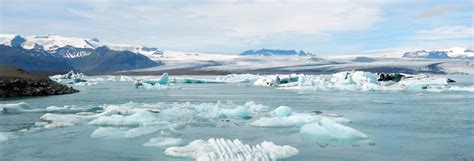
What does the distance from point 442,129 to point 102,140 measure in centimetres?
756

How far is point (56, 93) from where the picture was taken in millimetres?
27109

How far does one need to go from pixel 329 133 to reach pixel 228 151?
3.08m

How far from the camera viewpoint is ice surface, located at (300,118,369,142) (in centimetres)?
1054

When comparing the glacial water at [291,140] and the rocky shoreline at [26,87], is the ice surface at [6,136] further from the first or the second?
the rocky shoreline at [26,87]

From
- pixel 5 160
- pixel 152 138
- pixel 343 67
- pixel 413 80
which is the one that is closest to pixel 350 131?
pixel 152 138

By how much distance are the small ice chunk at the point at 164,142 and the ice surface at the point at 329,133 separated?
2568 mm

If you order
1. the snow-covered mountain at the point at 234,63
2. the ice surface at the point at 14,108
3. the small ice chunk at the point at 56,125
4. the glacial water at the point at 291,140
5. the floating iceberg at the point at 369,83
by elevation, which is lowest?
the glacial water at the point at 291,140

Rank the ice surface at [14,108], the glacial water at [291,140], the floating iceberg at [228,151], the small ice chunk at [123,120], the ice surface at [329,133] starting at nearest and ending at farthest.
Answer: the floating iceberg at [228,151], the glacial water at [291,140], the ice surface at [329,133], the small ice chunk at [123,120], the ice surface at [14,108]

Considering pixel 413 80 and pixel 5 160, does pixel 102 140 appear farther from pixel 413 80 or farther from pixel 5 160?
pixel 413 80

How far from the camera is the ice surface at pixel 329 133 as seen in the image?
10539mm

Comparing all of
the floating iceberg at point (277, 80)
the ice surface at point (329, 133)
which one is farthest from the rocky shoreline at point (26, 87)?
the ice surface at point (329, 133)

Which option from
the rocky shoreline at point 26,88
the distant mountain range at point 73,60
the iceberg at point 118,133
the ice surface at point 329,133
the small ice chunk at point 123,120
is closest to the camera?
the ice surface at point 329,133

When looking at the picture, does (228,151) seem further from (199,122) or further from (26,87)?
(26,87)

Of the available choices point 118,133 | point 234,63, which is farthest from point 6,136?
point 234,63
